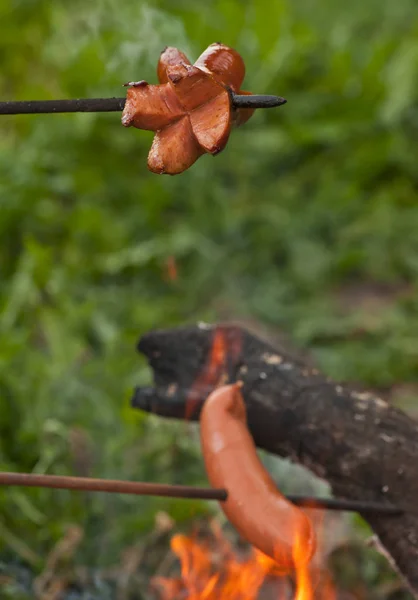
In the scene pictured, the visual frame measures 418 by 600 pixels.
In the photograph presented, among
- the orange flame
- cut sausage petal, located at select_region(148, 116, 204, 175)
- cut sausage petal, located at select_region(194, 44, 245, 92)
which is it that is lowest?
the orange flame

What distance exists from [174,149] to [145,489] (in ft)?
2.45

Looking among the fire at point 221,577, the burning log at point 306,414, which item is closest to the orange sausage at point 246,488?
the burning log at point 306,414

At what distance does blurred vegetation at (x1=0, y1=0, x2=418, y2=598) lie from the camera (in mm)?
3195

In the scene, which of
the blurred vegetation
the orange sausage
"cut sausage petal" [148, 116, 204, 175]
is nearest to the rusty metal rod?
the orange sausage

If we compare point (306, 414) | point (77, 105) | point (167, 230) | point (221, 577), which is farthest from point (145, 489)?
point (167, 230)

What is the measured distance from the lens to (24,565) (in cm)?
268

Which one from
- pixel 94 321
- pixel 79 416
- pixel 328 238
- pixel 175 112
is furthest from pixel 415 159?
pixel 175 112

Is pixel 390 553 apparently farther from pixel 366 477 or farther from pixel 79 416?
pixel 79 416

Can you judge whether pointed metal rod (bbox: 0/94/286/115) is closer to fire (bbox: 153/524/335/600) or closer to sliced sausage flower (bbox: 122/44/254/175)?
sliced sausage flower (bbox: 122/44/254/175)

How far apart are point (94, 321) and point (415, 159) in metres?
2.65

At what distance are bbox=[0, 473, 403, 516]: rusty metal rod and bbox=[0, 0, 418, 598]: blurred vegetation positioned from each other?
3.42ft

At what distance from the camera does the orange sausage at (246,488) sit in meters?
1.79

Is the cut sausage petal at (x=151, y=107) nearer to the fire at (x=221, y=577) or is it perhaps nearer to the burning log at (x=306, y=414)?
the burning log at (x=306, y=414)

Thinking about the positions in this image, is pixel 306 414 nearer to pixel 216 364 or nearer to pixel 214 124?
pixel 216 364
